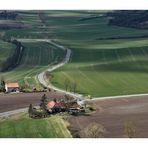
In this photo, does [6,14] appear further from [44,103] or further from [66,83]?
[44,103]

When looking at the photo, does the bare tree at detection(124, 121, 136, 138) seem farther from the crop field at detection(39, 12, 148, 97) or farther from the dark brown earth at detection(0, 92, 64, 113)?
the crop field at detection(39, 12, 148, 97)

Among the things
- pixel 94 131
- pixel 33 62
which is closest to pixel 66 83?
pixel 33 62

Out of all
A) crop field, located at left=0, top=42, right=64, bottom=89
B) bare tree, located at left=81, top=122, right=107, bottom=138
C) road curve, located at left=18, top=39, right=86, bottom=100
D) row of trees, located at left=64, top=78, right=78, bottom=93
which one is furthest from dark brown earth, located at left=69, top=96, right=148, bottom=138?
crop field, located at left=0, top=42, right=64, bottom=89

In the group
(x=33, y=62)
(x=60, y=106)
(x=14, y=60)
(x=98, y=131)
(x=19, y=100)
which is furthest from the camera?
(x=33, y=62)

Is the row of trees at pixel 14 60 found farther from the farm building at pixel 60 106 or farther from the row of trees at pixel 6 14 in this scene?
the farm building at pixel 60 106

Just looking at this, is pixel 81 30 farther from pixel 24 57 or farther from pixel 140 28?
pixel 24 57

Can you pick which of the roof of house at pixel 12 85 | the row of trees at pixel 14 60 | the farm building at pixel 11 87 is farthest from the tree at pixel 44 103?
the row of trees at pixel 14 60
